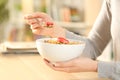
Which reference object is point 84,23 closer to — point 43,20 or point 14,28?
point 14,28

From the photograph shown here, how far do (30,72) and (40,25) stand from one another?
9.3 inches

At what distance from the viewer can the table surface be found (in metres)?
1.21

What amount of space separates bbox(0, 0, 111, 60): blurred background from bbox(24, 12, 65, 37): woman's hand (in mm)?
2260

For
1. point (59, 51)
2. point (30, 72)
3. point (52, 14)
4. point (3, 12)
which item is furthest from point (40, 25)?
point (3, 12)

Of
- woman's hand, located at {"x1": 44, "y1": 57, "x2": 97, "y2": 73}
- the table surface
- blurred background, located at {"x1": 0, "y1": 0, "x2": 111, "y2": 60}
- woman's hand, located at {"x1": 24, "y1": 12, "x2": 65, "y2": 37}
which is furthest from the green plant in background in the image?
woman's hand, located at {"x1": 44, "y1": 57, "x2": 97, "y2": 73}

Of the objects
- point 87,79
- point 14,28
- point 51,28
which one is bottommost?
point 14,28

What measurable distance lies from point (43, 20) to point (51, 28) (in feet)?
0.18

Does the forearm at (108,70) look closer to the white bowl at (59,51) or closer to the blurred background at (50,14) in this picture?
the white bowl at (59,51)

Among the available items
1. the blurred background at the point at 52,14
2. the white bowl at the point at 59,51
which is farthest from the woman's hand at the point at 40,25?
the blurred background at the point at 52,14

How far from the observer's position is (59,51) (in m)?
1.11

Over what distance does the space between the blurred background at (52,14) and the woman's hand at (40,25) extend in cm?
226

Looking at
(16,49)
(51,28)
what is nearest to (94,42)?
(51,28)

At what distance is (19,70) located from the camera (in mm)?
1335

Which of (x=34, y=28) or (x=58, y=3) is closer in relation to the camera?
(x=34, y=28)
